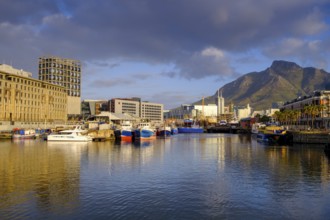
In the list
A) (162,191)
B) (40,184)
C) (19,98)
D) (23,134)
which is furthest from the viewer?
(19,98)

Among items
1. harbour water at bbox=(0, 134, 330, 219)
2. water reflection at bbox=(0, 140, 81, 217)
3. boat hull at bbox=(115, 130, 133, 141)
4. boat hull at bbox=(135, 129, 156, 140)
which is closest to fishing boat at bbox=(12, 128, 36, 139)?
boat hull at bbox=(115, 130, 133, 141)

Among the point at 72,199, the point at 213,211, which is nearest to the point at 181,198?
the point at 213,211

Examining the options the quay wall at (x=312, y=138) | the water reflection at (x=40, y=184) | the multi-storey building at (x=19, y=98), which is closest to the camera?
the water reflection at (x=40, y=184)

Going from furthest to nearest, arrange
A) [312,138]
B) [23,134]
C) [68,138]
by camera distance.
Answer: [23,134] < [68,138] < [312,138]

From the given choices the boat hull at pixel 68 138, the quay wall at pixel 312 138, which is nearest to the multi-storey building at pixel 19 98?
the boat hull at pixel 68 138

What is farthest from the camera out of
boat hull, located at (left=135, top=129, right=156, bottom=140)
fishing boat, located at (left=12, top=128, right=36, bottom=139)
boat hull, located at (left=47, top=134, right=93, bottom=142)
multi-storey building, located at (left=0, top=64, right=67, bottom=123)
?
multi-storey building, located at (left=0, top=64, right=67, bottom=123)

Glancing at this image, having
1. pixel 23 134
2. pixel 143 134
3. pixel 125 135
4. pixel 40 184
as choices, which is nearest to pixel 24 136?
pixel 23 134

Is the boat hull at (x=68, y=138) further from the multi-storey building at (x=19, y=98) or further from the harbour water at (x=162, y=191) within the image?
the harbour water at (x=162, y=191)

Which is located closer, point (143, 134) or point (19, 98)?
point (143, 134)

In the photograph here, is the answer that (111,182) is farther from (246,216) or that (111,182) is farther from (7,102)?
(7,102)

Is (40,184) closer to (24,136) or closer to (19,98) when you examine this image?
(24,136)

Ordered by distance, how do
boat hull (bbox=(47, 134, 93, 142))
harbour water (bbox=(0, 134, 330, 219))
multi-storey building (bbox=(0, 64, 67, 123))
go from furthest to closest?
multi-storey building (bbox=(0, 64, 67, 123)) → boat hull (bbox=(47, 134, 93, 142)) → harbour water (bbox=(0, 134, 330, 219))

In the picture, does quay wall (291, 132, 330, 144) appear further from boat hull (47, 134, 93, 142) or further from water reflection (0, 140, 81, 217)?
water reflection (0, 140, 81, 217)

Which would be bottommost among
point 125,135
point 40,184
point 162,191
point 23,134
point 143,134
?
point 162,191
